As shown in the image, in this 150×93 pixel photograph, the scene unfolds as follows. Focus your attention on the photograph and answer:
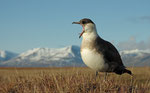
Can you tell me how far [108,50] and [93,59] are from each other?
81cm

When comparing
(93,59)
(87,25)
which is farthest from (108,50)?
(87,25)

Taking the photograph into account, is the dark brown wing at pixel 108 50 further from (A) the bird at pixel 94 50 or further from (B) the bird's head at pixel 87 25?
(B) the bird's head at pixel 87 25

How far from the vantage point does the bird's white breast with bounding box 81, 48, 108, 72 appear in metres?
7.98

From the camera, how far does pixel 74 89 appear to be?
6.97m

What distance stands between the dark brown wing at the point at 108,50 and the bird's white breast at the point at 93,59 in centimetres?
21

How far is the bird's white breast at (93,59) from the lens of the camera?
7.98 metres

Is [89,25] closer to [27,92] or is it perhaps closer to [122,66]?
[122,66]

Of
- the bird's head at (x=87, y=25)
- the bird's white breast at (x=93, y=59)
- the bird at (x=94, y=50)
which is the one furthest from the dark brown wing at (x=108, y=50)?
the bird's head at (x=87, y=25)

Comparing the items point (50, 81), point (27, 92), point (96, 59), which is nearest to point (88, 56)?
point (96, 59)

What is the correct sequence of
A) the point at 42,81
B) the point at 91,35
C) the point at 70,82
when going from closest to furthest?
the point at 70,82 → the point at 91,35 → the point at 42,81

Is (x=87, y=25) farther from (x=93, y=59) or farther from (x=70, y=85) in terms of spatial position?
(x=70, y=85)

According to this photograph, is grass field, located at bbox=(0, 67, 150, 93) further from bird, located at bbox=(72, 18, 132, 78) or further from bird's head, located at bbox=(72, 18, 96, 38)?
bird's head, located at bbox=(72, 18, 96, 38)

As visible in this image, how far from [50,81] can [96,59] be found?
1.71 metres

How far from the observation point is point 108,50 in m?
8.51
